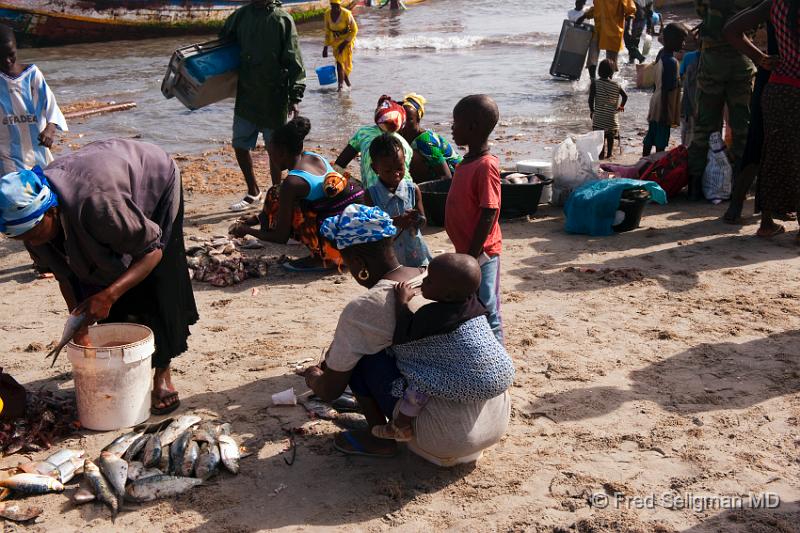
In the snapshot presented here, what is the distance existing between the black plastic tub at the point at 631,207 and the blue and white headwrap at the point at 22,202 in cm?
479

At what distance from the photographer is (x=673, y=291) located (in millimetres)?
5750

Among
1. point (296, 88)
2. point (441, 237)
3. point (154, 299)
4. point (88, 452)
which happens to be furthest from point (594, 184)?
point (88, 452)

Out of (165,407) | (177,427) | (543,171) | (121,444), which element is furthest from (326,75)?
(121,444)

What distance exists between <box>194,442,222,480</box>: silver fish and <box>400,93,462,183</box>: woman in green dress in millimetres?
3717

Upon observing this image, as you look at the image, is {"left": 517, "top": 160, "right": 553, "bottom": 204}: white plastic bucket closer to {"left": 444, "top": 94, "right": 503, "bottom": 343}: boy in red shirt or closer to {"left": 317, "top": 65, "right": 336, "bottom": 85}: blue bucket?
{"left": 444, "top": 94, "right": 503, "bottom": 343}: boy in red shirt

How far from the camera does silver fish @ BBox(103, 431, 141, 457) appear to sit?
3.78 m

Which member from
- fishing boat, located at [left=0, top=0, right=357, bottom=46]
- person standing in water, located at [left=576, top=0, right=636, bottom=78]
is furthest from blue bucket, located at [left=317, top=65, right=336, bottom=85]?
fishing boat, located at [left=0, top=0, right=357, bottom=46]

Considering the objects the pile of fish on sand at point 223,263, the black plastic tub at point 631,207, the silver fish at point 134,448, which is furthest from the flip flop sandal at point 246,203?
the silver fish at point 134,448

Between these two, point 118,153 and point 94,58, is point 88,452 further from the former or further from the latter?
point 94,58

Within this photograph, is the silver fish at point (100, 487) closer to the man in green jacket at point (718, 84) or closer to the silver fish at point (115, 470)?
the silver fish at point (115, 470)

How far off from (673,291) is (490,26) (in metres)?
22.9

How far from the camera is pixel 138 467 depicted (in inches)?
145

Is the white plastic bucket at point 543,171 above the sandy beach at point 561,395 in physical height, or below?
above

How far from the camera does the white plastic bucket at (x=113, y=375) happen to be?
394 cm
